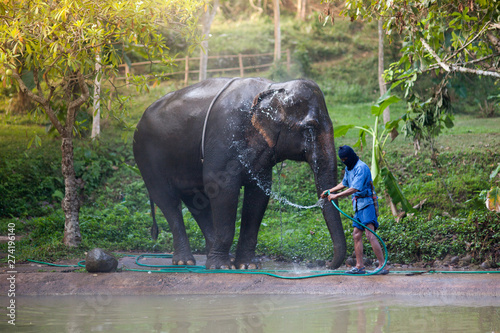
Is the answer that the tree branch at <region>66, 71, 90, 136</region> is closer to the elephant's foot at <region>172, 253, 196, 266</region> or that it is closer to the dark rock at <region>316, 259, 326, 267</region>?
the elephant's foot at <region>172, 253, 196, 266</region>

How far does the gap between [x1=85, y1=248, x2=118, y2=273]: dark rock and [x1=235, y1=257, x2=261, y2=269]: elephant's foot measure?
1.74m

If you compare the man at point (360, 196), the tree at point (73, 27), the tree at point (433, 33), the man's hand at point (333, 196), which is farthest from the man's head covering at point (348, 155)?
the tree at point (73, 27)

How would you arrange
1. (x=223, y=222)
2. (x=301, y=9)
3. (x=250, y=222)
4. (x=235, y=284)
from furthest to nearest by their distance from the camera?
(x=301, y=9) < (x=250, y=222) < (x=223, y=222) < (x=235, y=284)

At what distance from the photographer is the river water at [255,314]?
5091mm

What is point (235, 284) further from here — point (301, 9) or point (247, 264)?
point (301, 9)

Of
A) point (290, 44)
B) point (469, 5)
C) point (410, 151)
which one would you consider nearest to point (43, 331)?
point (469, 5)

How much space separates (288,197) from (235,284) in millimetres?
5795

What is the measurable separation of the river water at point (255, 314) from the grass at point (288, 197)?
7.92 ft

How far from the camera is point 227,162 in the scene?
745 centimetres

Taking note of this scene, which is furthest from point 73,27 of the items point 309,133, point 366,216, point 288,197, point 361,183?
point 288,197

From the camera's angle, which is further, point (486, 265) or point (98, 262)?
point (486, 265)

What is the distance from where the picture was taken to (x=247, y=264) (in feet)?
25.2

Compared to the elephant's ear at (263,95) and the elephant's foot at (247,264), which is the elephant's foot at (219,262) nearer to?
the elephant's foot at (247,264)

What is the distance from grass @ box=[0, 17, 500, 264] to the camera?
28.0ft
